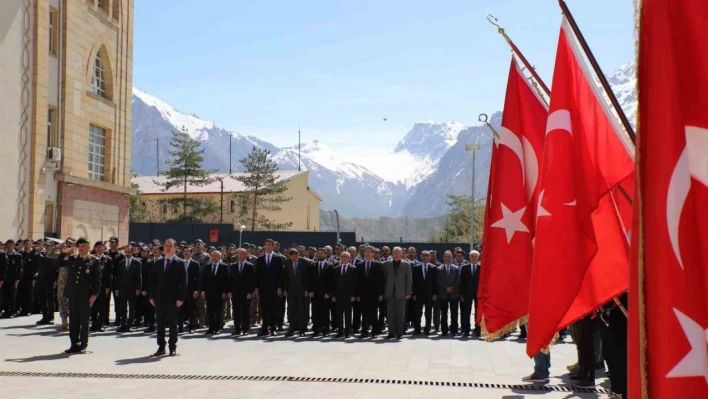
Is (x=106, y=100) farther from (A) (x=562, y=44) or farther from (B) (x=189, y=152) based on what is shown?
(B) (x=189, y=152)

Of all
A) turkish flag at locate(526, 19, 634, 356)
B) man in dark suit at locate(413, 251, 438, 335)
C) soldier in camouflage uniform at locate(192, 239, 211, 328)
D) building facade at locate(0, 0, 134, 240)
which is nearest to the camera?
turkish flag at locate(526, 19, 634, 356)

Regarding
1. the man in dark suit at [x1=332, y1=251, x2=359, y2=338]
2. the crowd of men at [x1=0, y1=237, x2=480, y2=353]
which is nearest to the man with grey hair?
the crowd of men at [x1=0, y1=237, x2=480, y2=353]

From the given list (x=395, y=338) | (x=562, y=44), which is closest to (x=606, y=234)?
(x=562, y=44)

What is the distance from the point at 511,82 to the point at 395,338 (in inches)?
381

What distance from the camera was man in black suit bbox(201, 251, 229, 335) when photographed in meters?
17.1

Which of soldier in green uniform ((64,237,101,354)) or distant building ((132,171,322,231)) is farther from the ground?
distant building ((132,171,322,231))

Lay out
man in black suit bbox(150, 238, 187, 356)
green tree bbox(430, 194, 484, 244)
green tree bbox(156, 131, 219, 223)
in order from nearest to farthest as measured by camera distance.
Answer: man in black suit bbox(150, 238, 187, 356)
green tree bbox(430, 194, 484, 244)
green tree bbox(156, 131, 219, 223)

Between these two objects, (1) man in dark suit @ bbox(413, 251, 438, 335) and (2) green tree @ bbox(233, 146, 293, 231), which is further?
(2) green tree @ bbox(233, 146, 293, 231)

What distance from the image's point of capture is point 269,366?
39.1ft

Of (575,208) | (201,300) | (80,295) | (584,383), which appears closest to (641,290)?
(575,208)

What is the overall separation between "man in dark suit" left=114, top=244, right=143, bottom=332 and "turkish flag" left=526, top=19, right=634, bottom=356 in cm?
1341

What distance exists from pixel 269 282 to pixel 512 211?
10194 millimetres

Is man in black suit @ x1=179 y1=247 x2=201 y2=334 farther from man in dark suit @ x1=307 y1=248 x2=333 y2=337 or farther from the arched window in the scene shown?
the arched window

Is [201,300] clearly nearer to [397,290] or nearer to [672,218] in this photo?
[397,290]
